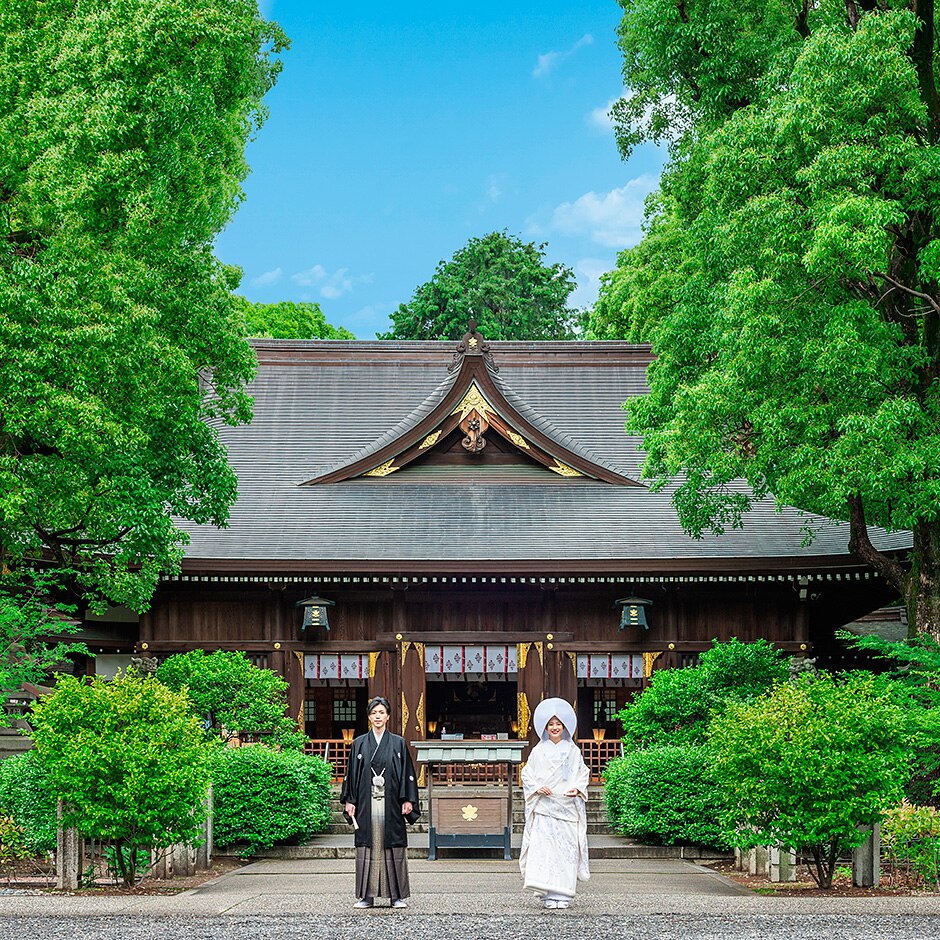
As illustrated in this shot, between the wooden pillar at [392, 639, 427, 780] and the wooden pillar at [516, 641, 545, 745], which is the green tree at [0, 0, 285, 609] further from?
the wooden pillar at [516, 641, 545, 745]

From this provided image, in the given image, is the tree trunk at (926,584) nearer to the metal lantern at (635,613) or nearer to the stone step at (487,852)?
the stone step at (487,852)

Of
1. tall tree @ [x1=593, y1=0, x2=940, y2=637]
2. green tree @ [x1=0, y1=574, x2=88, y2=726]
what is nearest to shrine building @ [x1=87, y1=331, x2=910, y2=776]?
tall tree @ [x1=593, y1=0, x2=940, y2=637]

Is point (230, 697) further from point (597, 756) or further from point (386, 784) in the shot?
point (386, 784)

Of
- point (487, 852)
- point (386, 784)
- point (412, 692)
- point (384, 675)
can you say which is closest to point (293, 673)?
point (384, 675)

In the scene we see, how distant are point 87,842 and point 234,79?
28.2ft

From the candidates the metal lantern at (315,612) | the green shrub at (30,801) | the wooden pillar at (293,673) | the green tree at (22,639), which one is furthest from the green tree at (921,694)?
the green tree at (22,639)

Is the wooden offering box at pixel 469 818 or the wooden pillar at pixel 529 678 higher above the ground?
the wooden pillar at pixel 529 678

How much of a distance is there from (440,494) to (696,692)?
6.20 meters

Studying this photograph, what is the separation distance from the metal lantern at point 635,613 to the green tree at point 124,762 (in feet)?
27.3

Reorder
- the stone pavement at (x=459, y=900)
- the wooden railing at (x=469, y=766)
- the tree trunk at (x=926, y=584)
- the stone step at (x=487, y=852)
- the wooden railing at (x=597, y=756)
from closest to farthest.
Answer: the stone pavement at (x=459, y=900) → the stone step at (x=487, y=852) → the tree trunk at (x=926, y=584) → the wooden railing at (x=469, y=766) → the wooden railing at (x=597, y=756)

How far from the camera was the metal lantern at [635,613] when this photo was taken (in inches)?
685

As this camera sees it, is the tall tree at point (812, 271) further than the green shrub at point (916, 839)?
Yes

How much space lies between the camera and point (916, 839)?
35.7 feet

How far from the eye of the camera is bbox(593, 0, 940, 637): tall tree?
13.0 metres
